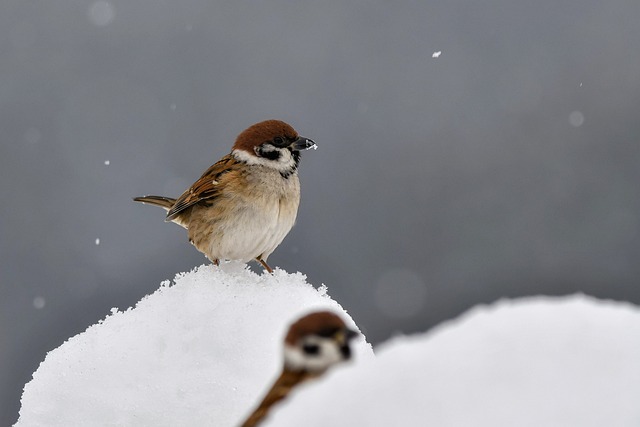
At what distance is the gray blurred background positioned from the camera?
53.1 ft

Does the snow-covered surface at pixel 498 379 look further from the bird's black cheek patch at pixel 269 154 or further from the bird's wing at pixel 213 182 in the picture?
the bird's wing at pixel 213 182

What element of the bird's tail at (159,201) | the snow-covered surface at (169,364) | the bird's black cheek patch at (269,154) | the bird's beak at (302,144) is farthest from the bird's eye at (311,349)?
the bird's tail at (159,201)

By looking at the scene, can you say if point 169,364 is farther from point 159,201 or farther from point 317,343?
point 159,201

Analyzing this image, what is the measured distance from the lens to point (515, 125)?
2969cm

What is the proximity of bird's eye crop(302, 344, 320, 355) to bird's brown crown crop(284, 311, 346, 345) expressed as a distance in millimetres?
25

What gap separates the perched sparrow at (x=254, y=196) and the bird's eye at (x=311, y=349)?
2.67 m

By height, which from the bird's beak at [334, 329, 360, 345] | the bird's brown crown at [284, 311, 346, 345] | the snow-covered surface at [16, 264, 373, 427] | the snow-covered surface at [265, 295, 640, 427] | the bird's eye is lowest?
the snow-covered surface at [265, 295, 640, 427]

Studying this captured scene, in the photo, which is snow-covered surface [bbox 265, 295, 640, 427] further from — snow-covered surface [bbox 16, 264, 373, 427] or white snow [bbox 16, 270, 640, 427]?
snow-covered surface [bbox 16, 264, 373, 427]

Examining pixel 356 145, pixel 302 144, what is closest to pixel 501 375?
pixel 302 144

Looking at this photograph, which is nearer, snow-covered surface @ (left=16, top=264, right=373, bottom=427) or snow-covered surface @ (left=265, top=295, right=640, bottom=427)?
snow-covered surface @ (left=265, top=295, right=640, bottom=427)

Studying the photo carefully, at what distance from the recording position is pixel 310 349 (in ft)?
6.88

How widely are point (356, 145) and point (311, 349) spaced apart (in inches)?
1062

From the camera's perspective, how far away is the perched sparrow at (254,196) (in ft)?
15.7

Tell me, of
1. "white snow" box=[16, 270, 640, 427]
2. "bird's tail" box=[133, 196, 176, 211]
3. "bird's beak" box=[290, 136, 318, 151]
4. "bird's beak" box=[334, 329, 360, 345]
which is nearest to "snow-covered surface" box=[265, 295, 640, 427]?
"white snow" box=[16, 270, 640, 427]
